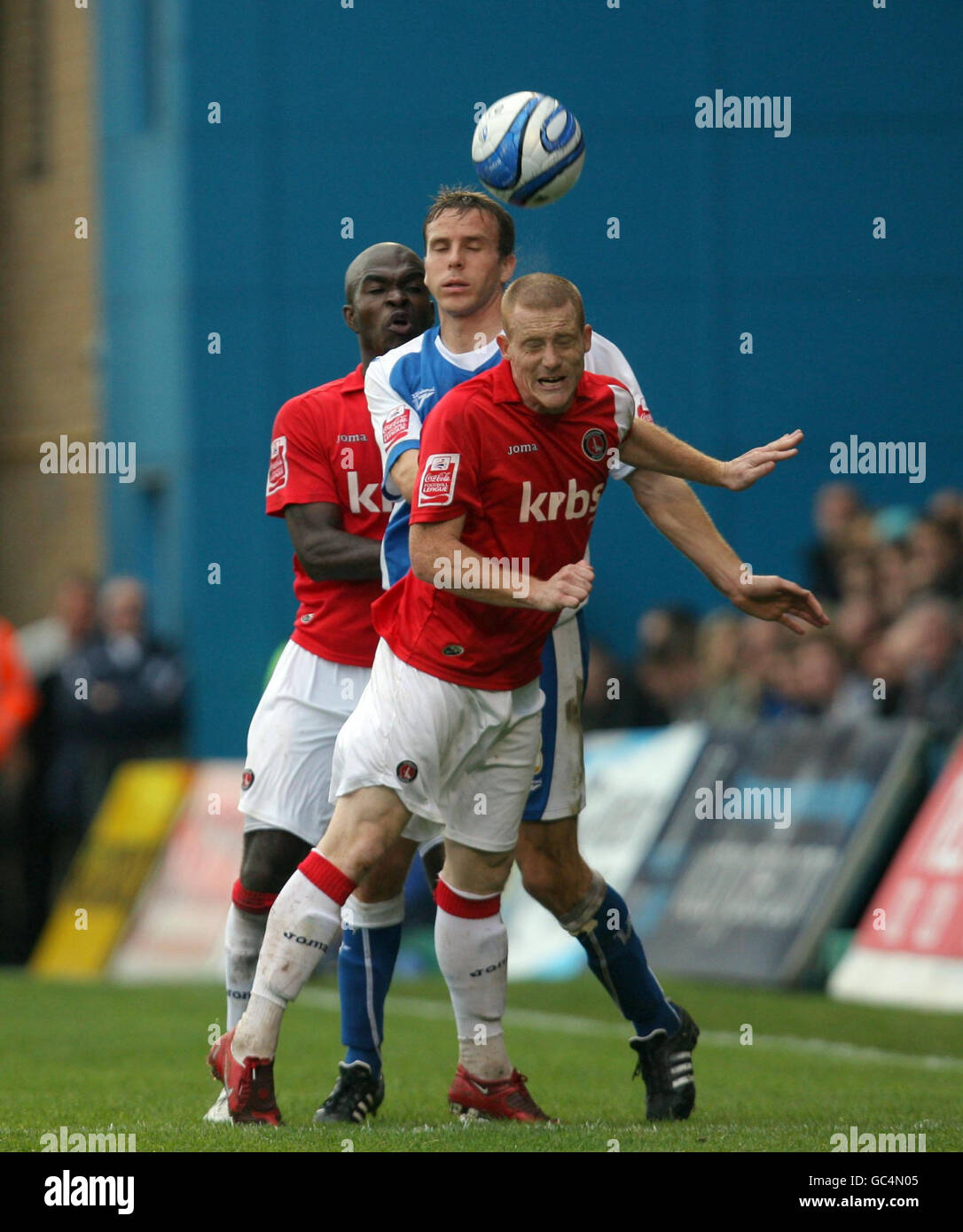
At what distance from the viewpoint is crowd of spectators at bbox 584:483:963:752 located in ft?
42.5

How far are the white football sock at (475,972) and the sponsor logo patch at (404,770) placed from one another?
58 cm

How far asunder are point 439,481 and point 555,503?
40 cm

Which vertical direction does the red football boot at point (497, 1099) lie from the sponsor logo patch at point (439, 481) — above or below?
below

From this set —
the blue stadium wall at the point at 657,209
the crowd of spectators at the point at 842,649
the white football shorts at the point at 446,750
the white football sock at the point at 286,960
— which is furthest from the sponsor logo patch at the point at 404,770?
the blue stadium wall at the point at 657,209

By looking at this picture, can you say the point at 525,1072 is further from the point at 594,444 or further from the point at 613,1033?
the point at 594,444

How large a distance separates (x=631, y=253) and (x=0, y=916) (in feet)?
25.1

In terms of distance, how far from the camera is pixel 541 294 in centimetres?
630

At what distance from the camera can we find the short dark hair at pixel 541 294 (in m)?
6.30

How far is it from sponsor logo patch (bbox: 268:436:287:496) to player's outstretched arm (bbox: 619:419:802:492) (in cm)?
125

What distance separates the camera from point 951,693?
1273 cm

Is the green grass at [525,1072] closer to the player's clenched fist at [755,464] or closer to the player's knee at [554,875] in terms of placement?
the player's knee at [554,875]

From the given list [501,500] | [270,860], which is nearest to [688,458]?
[501,500]
